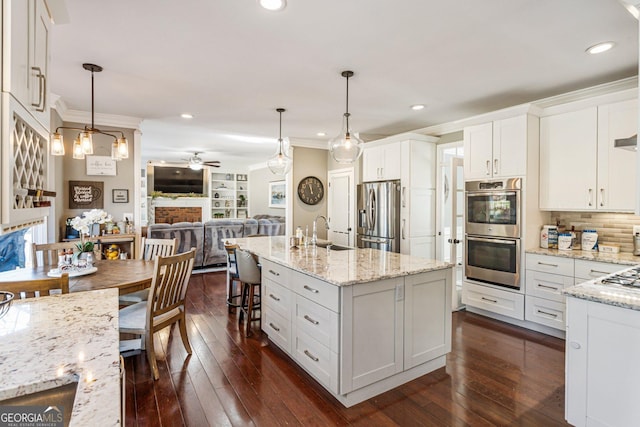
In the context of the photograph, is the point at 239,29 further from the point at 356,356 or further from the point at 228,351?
the point at 228,351

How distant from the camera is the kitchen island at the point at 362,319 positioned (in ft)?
7.11

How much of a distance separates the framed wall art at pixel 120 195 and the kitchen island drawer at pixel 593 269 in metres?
5.59

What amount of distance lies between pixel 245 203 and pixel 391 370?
932 centimetres

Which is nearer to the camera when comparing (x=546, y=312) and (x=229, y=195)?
(x=546, y=312)

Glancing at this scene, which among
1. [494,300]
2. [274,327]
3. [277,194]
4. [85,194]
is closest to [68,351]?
[274,327]

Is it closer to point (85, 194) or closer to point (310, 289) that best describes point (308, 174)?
point (85, 194)

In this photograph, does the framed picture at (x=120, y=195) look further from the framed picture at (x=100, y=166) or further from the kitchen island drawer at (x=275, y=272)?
the kitchen island drawer at (x=275, y=272)

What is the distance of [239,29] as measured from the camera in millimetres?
2303

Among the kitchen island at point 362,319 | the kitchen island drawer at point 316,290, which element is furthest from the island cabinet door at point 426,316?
the kitchen island drawer at point 316,290

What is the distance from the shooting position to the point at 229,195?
10875 mm

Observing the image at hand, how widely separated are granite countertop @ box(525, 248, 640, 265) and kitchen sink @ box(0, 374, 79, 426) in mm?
3746

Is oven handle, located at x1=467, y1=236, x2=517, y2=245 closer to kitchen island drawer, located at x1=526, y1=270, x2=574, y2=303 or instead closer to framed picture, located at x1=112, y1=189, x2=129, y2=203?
kitchen island drawer, located at x1=526, y1=270, x2=574, y2=303

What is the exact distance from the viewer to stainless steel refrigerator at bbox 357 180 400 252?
187 inches

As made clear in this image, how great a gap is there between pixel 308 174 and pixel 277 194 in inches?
132
